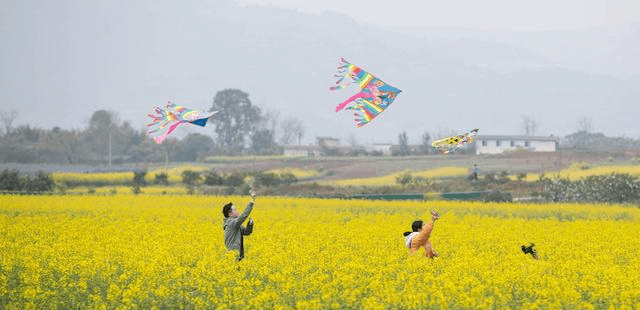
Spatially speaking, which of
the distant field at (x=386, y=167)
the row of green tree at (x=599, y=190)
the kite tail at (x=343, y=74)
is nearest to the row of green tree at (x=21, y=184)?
the distant field at (x=386, y=167)

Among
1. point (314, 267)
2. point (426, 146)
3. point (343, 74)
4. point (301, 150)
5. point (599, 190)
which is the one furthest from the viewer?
point (301, 150)

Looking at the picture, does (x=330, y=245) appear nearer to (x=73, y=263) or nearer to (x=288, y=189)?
(x=73, y=263)

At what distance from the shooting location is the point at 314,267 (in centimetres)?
1377

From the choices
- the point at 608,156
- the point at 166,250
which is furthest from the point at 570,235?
the point at 608,156

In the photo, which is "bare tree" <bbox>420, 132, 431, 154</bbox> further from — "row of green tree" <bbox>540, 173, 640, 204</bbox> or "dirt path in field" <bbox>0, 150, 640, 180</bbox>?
"row of green tree" <bbox>540, 173, 640, 204</bbox>

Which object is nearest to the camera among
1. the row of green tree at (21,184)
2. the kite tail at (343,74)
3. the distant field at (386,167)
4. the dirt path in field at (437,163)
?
the kite tail at (343,74)

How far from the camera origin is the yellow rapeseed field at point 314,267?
436 inches

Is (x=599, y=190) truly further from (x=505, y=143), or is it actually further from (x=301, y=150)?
(x=301, y=150)

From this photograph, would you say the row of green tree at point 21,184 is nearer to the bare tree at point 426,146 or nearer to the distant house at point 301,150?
the bare tree at point 426,146

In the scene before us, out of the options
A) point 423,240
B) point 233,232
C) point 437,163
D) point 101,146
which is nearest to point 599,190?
point 423,240

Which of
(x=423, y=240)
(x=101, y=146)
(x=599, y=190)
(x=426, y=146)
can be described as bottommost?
(x=599, y=190)

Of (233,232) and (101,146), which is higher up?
(101,146)

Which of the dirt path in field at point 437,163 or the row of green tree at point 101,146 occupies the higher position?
the row of green tree at point 101,146

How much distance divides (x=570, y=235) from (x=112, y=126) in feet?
336
